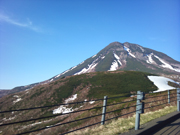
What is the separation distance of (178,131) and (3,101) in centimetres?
7811

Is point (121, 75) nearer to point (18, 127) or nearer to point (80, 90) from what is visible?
point (80, 90)

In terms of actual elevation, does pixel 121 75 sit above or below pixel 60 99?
above

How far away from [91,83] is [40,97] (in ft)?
81.7

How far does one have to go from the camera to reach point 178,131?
6.18 metres

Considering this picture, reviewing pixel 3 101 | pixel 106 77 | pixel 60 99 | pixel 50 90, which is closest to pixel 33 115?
pixel 60 99

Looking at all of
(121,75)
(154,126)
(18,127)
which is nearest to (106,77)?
(121,75)

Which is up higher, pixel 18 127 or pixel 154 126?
pixel 154 126

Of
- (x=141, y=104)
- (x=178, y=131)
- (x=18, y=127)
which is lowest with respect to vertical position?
(x=18, y=127)

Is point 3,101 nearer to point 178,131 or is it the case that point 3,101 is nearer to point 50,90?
Answer: point 50,90

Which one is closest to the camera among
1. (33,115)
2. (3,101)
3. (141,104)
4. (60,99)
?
(141,104)

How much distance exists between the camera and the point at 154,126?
6.43 m

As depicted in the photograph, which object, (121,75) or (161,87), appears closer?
(161,87)

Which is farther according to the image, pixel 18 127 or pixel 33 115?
pixel 33 115

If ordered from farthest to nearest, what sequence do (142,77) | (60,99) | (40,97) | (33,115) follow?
(142,77) → (40,97) → (60,99) → (33,115)
